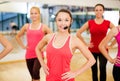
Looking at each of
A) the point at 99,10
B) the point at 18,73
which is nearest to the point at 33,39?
the point at 99,10

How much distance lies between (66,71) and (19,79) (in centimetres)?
313

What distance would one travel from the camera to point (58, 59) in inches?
69.7

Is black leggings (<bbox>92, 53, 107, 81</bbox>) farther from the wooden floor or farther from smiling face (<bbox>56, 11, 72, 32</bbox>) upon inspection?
smiling face (<bbox>56, 11, 72, 32</bbox>)

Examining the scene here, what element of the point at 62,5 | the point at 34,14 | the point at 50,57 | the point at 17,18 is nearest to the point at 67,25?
the point at 50,57

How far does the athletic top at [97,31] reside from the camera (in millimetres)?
3180

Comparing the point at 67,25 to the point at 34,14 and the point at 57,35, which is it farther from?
the point at 34,14

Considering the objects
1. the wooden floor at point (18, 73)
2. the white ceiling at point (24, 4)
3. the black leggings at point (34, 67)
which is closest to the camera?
the black leggings at point (34, 67)

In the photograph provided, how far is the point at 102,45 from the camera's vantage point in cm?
255

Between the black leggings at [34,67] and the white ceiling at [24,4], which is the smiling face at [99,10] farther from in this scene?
the white ceiling at [24,4]

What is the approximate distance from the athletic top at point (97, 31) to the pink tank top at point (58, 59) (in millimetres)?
1452

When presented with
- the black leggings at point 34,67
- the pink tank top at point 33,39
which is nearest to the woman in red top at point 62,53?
the black leggings at point 34,67

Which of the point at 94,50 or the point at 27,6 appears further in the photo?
the point at 27,6

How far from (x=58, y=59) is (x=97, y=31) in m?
1.57

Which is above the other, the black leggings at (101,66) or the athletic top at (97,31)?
the athletic top at (97,31)
